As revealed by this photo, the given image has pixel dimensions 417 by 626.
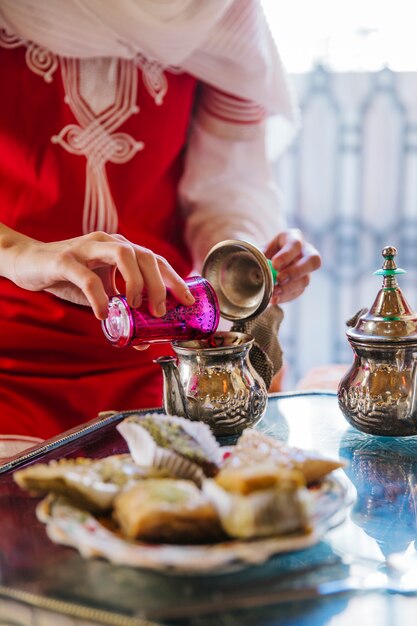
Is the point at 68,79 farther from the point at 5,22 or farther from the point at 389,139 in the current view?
the point at 389,139

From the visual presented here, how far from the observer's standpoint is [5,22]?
3.55 feet

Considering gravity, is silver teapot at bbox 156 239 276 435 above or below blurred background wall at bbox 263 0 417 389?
below

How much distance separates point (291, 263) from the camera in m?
1.10

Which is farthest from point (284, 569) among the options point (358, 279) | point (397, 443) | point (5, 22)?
point (358, 279)

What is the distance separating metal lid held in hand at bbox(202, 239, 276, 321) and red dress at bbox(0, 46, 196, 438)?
21 centimetres

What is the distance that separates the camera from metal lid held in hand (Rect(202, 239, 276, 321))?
3.34ft

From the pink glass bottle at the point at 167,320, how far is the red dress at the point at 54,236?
0.28 m

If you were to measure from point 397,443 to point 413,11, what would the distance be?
69.2 inches

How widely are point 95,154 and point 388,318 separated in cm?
55

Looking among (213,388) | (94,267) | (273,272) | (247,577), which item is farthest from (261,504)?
(273,272)

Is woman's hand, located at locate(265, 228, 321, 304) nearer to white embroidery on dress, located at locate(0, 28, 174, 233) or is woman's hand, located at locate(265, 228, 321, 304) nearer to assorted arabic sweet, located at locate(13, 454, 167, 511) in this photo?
white embroidery on dress, located at locate(0, 28, 174, 233)

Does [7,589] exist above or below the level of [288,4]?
below

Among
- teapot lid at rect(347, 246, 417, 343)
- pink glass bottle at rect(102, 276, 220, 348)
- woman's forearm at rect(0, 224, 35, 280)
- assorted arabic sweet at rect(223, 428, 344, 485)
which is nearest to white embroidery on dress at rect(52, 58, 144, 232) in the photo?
woman's forearm at rect(0, 224, 35, 280)

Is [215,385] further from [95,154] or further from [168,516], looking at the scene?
[95,154]
